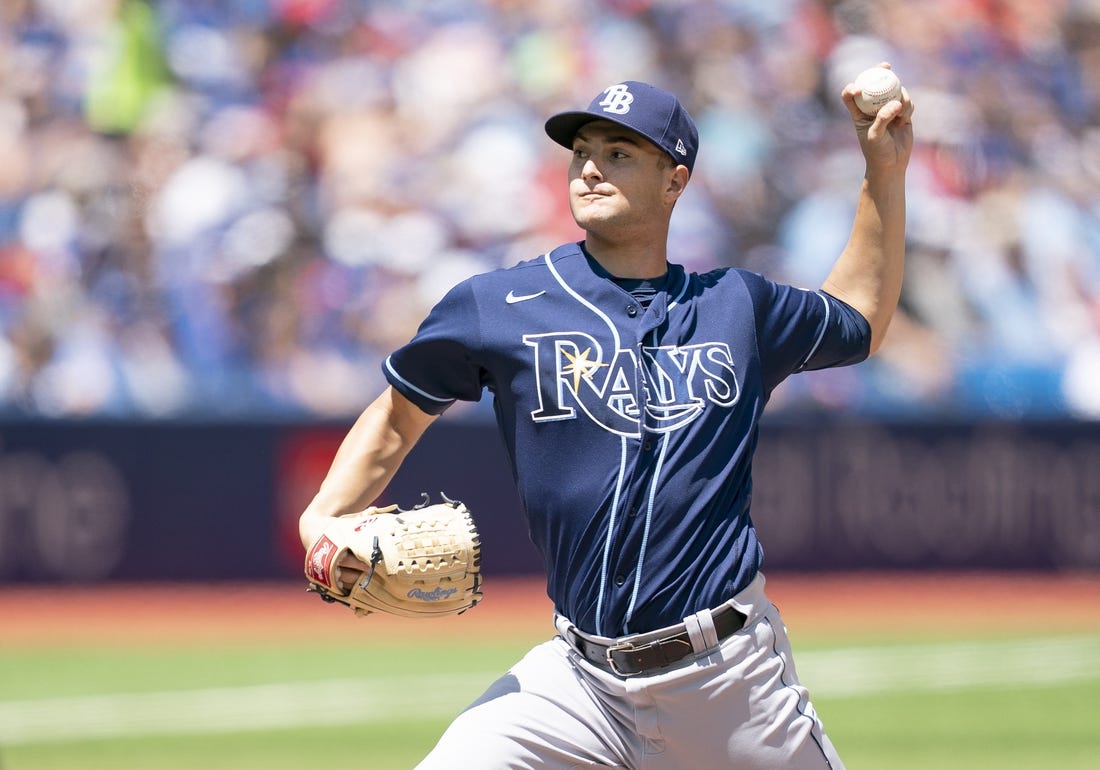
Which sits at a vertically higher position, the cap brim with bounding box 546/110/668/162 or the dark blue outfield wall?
the cap brim with bounding box 546/110/668/162

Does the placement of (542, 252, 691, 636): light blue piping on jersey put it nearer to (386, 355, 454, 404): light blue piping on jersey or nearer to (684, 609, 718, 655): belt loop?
(684, 609, 718, 655): belt loop

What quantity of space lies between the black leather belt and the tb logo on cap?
3.73ft

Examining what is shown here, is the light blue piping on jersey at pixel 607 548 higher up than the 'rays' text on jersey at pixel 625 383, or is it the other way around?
the 'rays' text on jersey at pixel 625 383

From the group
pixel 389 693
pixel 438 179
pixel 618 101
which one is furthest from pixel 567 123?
pixel 438 179

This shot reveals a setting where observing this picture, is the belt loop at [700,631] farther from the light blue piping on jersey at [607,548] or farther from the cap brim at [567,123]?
the cap brim at [567,123]

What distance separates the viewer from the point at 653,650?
3.44 meters

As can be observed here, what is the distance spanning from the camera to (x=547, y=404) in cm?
356

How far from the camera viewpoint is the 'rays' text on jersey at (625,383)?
11.6ft

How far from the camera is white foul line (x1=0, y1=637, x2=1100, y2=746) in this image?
Result: 802 centimetres

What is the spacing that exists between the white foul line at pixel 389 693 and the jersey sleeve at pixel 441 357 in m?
4.60

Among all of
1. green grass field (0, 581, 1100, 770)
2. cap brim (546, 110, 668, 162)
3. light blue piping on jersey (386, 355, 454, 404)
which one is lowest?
green grass field (0, 581, 1100, 770)

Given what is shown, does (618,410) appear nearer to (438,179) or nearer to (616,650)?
(616,650)

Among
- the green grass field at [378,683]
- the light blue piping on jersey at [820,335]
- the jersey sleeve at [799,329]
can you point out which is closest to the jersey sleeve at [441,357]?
the jersey sleeve at [799,329]

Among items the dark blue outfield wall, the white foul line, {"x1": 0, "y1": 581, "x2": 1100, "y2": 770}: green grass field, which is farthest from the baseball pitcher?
the dark blue outfield wall
